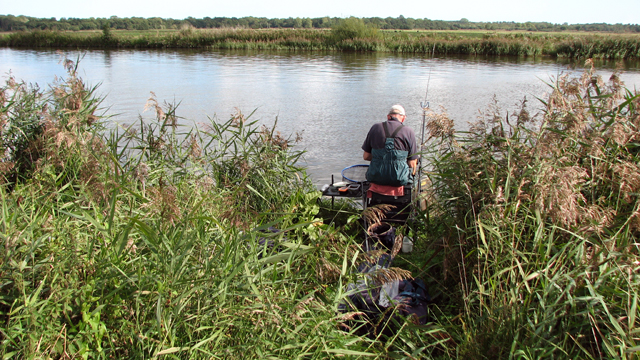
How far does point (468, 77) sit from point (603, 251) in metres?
19.2

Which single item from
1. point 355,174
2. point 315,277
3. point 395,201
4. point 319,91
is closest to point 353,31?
point 319,91

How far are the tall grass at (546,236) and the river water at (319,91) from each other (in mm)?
3945

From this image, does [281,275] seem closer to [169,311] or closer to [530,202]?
[169,311]

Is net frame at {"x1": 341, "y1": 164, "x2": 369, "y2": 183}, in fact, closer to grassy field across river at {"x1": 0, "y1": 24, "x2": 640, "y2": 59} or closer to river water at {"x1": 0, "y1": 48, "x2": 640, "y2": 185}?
river water at {"x1": 0, "y1": 48, "x2": 640, "y2": 185}

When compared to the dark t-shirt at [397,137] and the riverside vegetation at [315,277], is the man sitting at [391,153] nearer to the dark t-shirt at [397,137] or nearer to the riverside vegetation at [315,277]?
the dark t-shirt at [397,137]

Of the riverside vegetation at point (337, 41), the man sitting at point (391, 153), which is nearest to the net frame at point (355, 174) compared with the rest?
the man sitting at point (391, 153)

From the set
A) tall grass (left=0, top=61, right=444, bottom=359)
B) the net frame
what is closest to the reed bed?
the net frame

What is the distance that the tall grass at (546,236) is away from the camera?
221cm

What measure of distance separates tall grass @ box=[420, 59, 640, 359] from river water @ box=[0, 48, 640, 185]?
12.9 feet

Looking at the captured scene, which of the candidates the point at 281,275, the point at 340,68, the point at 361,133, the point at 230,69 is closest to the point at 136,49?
the point at 230,69

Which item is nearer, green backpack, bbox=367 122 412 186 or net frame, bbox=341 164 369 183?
green backpack, bbox=367 122 412 186

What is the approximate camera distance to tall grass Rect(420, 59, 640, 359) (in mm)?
2215

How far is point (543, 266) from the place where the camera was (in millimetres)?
2609

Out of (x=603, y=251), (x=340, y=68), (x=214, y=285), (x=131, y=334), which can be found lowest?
(x=131, y=334)
